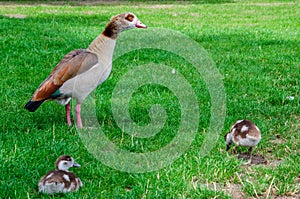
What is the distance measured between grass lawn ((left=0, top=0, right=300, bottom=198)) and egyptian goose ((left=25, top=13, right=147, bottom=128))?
397mm

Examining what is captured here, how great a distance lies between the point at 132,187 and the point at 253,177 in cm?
120

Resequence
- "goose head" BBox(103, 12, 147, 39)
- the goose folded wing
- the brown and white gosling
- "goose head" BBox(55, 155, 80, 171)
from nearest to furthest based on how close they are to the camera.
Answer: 1. "goose head" BBox(55, 155, 80, 171)
2. the brown and white gosling
3. the goose folded wing
4. "goose head" BBox(103, 12, 147, 39)

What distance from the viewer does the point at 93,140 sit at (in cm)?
613

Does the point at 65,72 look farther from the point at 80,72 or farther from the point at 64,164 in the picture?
the point at 64,164

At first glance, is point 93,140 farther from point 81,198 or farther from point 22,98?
point 22,98

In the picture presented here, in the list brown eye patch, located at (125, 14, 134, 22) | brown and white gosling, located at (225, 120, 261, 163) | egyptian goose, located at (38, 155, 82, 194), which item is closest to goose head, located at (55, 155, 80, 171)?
egyptian goose, located at (38, 155, 82, 194)

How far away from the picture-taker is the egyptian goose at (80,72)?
6480mm

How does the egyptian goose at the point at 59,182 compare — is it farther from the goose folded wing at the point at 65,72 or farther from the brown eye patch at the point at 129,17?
the brown eye patch at the point at 129,17

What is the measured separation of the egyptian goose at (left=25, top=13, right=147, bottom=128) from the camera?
6480mm

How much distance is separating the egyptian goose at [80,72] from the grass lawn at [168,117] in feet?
1.30

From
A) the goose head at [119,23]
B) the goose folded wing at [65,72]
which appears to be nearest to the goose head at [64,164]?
the goose folded wing at [65,72]

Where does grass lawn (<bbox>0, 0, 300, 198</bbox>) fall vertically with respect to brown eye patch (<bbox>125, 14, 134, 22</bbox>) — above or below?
below

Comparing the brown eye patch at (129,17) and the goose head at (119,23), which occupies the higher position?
the brown eye patch at (129,17)

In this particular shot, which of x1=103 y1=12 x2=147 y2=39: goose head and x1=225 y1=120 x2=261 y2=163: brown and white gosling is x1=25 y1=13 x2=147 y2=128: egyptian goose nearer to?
x1=103 y1=12 x2=147 y2=39: goose head
